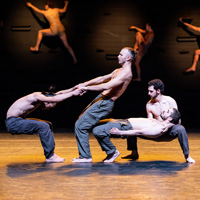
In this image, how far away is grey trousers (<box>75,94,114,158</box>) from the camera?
14.1ft

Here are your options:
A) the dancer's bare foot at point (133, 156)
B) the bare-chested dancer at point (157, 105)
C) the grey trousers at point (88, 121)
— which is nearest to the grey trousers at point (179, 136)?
the bare-chested dancer at point (157, 105)

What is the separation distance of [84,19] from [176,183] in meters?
5.27

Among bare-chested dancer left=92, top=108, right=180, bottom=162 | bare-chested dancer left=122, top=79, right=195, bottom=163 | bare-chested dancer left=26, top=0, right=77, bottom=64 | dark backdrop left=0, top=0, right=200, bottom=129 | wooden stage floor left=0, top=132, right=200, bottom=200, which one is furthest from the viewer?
dark backdrop left=0, top=0, right=200, bottom=129

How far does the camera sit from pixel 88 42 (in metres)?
8.01

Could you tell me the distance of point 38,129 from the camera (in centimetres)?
430

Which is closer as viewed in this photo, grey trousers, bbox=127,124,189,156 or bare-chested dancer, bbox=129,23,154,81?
grey trousers, bbox=127,124,189,156

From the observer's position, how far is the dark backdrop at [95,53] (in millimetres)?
7949

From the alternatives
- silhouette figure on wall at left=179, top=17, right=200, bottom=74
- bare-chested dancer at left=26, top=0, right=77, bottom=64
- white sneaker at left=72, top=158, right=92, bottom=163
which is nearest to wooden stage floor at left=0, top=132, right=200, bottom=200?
white sneaker at left=72, top=158, right=92, bottom=163

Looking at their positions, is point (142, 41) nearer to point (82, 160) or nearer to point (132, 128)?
point (132, 128)

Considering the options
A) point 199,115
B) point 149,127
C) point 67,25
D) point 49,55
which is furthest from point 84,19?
point 149,127

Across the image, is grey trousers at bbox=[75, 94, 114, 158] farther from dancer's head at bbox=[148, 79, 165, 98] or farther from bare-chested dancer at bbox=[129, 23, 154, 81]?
bare-chested dancer at bbox=[129, 23, 154, 81]

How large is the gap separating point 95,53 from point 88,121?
388cm

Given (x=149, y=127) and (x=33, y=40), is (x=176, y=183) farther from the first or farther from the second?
(x=33, y=40)

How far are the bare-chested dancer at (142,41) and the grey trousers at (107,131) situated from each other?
3669 mm
